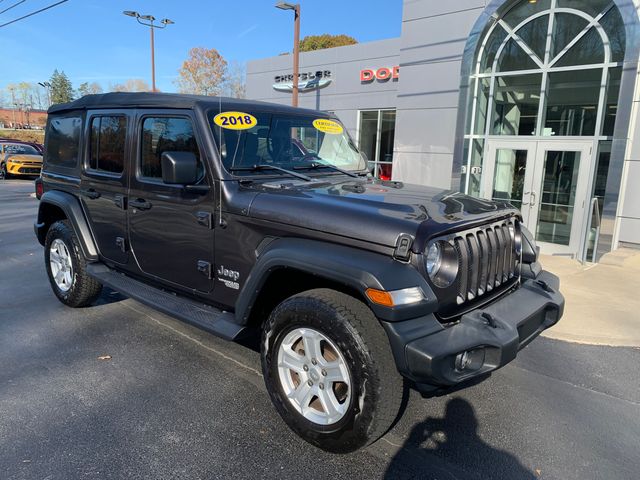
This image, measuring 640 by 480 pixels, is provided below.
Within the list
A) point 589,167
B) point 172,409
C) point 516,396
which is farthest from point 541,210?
point 172,409

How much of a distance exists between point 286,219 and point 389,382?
1.12 meters

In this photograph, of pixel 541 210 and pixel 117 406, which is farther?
pixel 541 210

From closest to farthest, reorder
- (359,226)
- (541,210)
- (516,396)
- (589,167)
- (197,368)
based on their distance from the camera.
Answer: (359,226)
(516,396)
(197,368)
(589,167)
(541,210)

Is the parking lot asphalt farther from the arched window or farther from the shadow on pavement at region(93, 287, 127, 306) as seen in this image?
the arched window

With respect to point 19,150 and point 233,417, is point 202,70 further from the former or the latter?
point 233,417

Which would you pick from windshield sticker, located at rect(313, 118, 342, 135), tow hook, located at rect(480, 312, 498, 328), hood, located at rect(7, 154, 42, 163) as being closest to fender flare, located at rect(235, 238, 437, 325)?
tow hook, located at rect(480, 312, 498, 328)

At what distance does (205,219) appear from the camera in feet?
11.2

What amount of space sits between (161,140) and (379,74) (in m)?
13.6

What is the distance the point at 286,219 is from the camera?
2.93m

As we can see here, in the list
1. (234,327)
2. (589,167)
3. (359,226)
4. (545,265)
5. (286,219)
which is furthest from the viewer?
(589,167)

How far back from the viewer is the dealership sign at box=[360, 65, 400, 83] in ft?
51.8

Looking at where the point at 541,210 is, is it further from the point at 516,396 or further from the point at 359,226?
the point at 359,226

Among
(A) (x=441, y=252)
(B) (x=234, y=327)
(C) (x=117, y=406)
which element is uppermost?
(A) (x=441, y=252)

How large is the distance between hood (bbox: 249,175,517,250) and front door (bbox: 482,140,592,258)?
642cm
